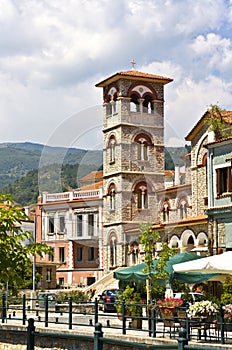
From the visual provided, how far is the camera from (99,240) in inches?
2685

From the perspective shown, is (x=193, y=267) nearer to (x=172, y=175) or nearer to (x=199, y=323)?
(x=199, y=323)

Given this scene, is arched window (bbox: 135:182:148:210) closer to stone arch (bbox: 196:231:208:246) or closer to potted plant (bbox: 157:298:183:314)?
stone arch (bbox: 196:231:208:246)

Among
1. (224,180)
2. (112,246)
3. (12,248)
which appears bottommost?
(112,246)

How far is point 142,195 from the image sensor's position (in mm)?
62750

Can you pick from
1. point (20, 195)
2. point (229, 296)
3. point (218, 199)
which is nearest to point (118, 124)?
point (218, 199)

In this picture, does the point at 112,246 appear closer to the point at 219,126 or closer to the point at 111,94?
the point at 111,94

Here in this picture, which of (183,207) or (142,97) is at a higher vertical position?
(142,97)

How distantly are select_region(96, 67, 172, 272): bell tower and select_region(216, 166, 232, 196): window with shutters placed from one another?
27.1 m

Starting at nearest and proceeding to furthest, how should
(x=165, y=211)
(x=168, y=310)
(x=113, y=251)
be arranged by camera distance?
(x=168, y=310), (x=165, y=211), (x=113, y=251)

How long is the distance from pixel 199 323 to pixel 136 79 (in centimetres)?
4458

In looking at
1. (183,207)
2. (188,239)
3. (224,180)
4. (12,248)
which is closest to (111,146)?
(183,207)

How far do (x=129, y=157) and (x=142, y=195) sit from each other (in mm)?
3525

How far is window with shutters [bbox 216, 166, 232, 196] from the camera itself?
108ft

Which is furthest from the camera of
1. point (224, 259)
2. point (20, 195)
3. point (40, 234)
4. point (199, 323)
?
point (20, 195)
